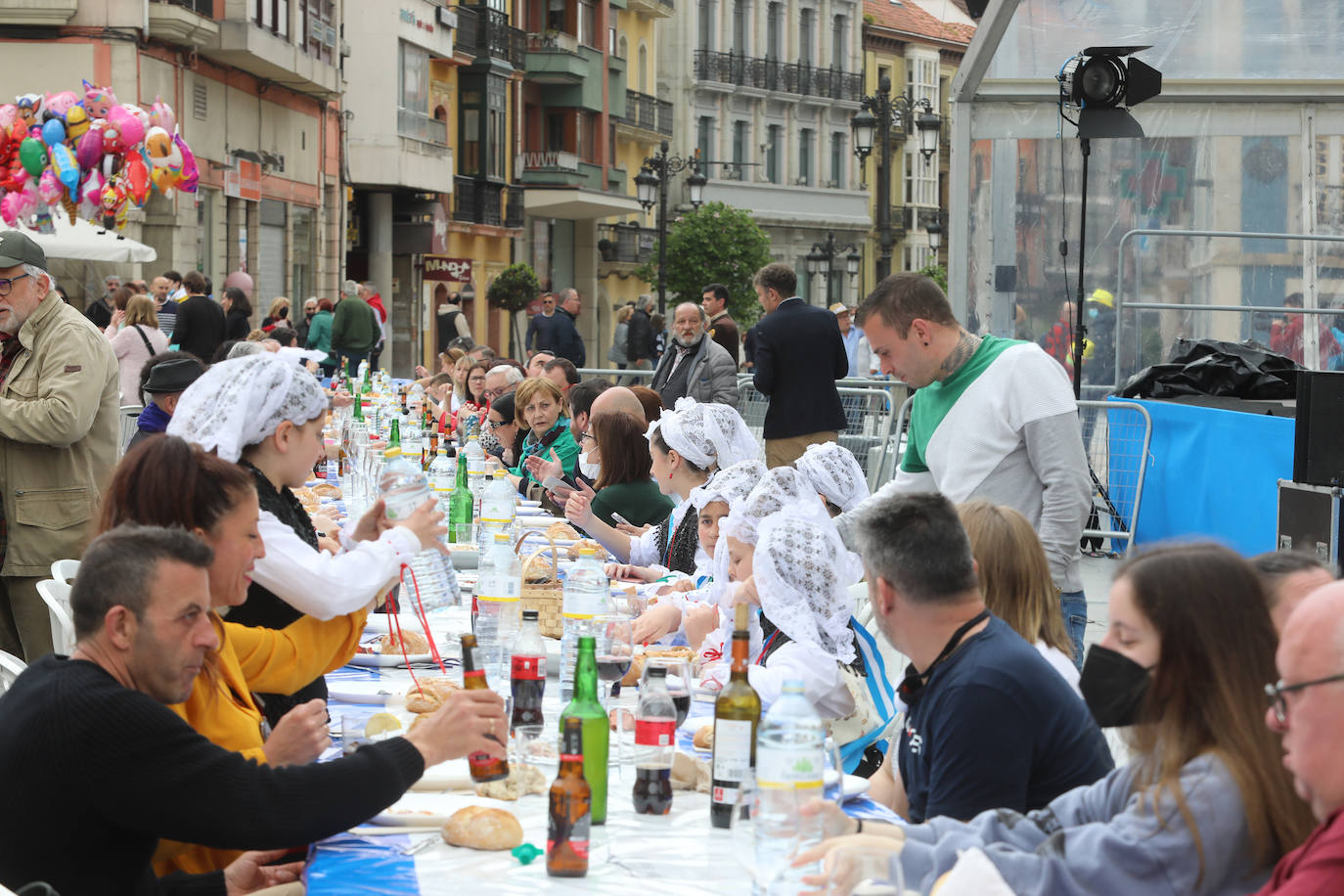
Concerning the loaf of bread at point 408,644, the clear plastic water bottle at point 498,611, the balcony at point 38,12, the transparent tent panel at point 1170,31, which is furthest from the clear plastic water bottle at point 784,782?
the balcony at point 38,12

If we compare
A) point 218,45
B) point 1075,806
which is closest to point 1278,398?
point 1075,806

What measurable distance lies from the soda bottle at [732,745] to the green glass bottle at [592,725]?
8.8 inches

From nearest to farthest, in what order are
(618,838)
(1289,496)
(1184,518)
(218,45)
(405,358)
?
(618,838), (1289,496), (1184,518), (218,45), (405,358)

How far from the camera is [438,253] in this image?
126 feet

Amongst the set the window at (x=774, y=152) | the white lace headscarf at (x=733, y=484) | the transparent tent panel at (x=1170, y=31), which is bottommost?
the white lace headscarf at (x=733, y=484)

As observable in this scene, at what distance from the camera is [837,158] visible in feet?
217

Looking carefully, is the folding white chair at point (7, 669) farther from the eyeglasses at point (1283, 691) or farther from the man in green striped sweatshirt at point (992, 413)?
the eyeglasses at point (1283, 691)

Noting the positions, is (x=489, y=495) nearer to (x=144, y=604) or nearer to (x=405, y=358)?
(x=144, y=604)

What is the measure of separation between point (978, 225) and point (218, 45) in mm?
15483

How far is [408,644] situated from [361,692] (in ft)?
1.65

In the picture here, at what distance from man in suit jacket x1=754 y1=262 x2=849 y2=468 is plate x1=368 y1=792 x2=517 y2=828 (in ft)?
26.8

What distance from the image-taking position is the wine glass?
3945 millimetres

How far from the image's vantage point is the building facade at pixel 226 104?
73.4 feet

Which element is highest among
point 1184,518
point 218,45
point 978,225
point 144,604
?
point 218,45
